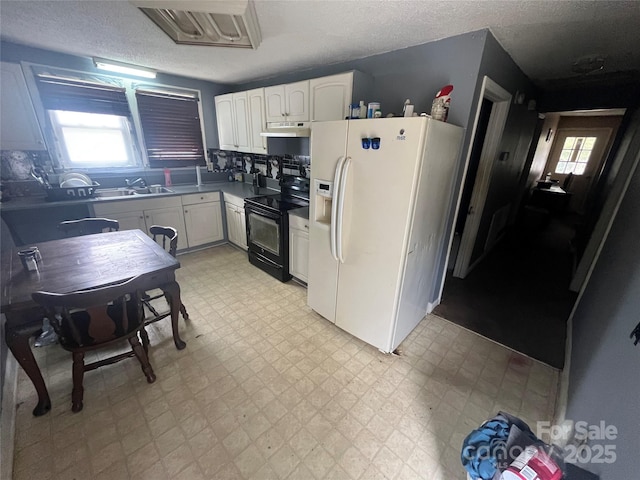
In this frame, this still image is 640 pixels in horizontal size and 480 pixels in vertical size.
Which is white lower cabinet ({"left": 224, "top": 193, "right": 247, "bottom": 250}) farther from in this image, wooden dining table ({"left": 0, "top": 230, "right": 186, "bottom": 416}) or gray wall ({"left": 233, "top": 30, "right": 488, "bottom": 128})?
gray wall ({"left": 233, "top": 30, "right": 488, "bottom": 128})

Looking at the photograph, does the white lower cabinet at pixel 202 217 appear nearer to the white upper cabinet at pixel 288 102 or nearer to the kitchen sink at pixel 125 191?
the kitchen sink at pixel 125 191

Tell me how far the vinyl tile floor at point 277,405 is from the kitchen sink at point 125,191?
189cm

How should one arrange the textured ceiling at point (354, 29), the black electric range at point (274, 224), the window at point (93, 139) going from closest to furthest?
the textured ceiling at point (354, 29) → the black electric range at point (274, 224) → the window at point (93, 139)

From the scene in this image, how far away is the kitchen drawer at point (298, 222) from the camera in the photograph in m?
2.61

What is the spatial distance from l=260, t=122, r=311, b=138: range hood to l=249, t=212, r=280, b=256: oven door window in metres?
0.95

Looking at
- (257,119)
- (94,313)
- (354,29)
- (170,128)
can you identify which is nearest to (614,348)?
(354,29)

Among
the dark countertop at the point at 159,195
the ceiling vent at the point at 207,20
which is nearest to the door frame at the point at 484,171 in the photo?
the ceiling vent at the point at 207,20

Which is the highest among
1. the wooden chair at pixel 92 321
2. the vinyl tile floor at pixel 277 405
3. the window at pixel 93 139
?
the window at pixel 93 139

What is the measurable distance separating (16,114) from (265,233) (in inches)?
111

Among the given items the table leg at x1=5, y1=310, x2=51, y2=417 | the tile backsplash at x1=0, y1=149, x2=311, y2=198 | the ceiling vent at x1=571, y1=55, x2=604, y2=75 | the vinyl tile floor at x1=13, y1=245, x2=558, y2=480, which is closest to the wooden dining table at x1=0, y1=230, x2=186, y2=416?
the table leg at x1=5, y1=310, x2=51, y2=417

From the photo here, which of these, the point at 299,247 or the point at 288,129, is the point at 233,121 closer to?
the point at 288,129

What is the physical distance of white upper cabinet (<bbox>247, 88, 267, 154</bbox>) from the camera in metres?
3.16

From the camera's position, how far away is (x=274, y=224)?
113 inches

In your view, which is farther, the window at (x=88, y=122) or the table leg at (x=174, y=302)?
the window at (x=88, y=122)
